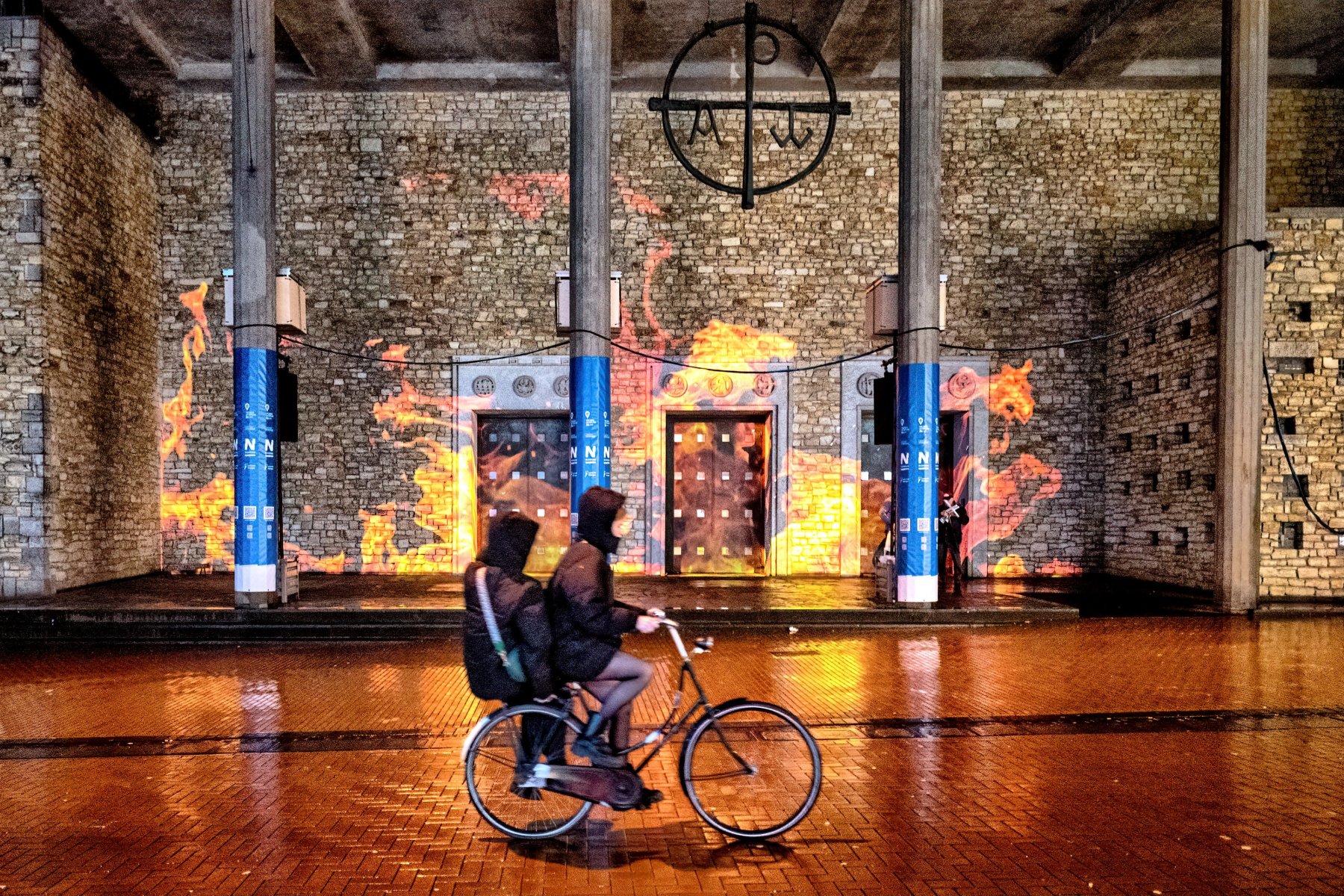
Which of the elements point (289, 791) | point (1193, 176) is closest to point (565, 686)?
point (289, 791)

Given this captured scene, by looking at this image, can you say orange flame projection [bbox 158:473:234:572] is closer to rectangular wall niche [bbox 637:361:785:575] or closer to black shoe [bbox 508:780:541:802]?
rectangular wall niche [bbox 637:361:785:575]

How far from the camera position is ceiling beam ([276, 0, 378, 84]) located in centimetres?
1305

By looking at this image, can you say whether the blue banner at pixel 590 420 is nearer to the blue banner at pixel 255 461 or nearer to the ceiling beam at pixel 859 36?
the blue banner at pixel 255 461

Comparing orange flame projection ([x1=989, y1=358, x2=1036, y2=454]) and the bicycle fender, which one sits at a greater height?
orange flame projection ([x1=989, y1=358, x2=1036, y2=454])

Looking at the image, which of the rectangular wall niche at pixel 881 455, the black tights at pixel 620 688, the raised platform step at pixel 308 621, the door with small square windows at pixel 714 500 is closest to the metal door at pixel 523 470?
the door with small square windows at pixel 714 500

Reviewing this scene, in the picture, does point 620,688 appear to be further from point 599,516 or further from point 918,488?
point 918,488

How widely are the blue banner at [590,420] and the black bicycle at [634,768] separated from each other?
24.0ft

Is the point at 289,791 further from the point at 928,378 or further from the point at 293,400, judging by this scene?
the point at 928,378

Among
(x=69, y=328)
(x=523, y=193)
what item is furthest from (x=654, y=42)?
(x=69, y=328)

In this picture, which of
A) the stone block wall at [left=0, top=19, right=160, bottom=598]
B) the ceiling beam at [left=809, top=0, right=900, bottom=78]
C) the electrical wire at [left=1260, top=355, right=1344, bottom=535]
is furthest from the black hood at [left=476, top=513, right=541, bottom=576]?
the electrical wire at [left=1260, top=355, right=1344, bottom=535]

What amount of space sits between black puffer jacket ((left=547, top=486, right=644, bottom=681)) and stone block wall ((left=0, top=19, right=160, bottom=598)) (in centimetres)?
1150

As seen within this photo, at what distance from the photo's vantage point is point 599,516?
4.01m

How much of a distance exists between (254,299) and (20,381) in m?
3.98

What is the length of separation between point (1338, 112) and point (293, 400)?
59.1 feet
